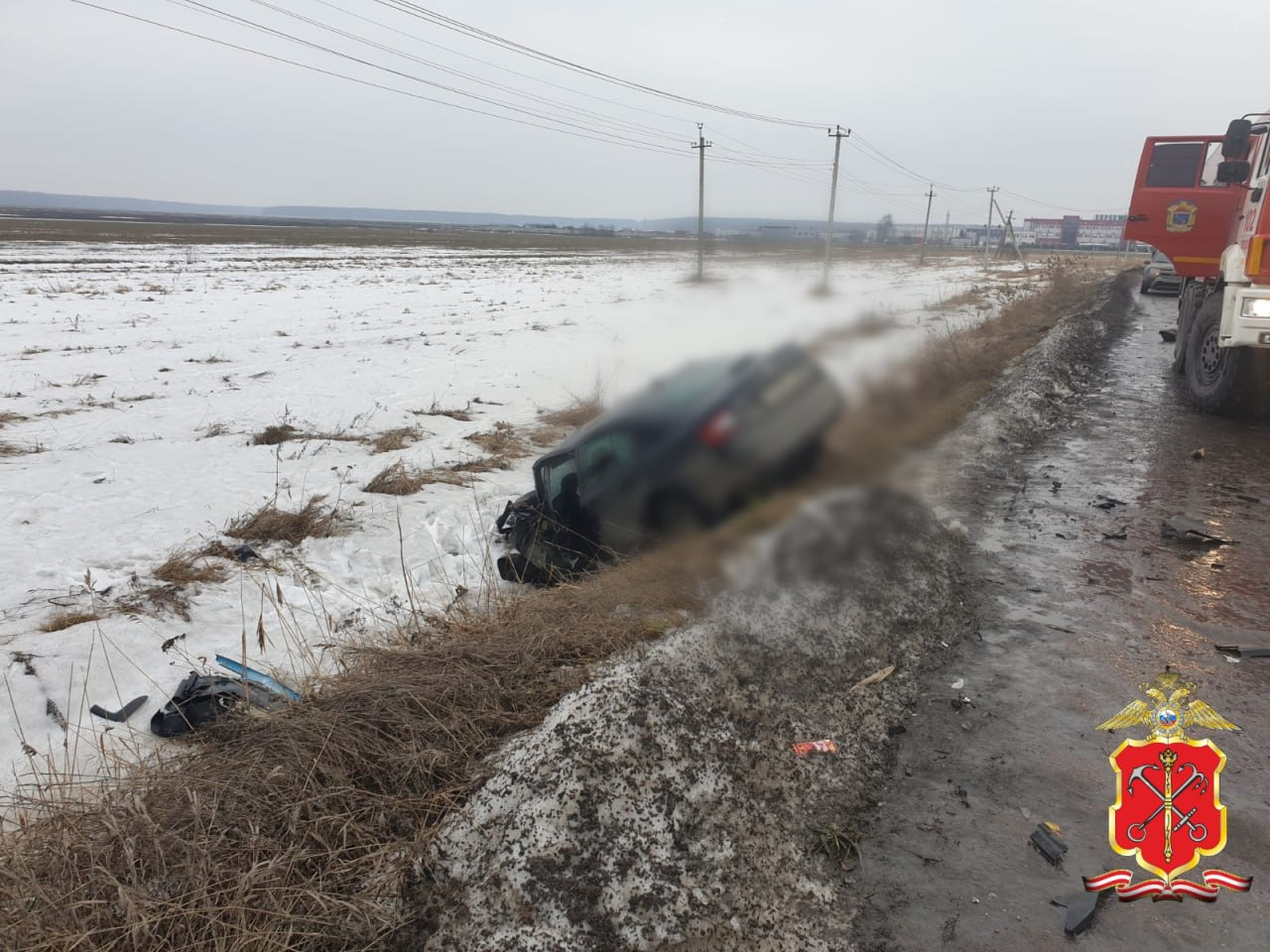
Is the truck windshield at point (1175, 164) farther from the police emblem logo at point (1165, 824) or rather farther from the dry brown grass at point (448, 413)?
the police emblem logo at point (1165, 824)

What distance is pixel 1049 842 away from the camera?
2.85 m

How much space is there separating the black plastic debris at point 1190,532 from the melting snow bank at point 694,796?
2782mm

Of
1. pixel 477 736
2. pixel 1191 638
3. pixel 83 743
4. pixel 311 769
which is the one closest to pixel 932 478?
pixel 1191 638

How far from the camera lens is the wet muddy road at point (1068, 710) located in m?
2.58

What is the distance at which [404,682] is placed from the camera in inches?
136

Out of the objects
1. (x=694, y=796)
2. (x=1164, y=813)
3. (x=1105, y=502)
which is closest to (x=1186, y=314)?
(x=1105, y=502)

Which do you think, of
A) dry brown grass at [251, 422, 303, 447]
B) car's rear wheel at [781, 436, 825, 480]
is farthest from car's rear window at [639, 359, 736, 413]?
dry brown grass at [251, 422, 303, 447]

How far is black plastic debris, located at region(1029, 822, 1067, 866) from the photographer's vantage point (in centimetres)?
280

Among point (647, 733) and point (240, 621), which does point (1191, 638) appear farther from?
point (240, 621)

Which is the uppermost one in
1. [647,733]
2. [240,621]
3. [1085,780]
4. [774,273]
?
[774,273]

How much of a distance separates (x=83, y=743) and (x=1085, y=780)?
4824mm

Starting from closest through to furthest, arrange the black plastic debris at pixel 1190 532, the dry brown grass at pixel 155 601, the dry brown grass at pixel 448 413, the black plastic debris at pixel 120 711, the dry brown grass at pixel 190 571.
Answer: the black plastic debris at pixel 120 711 → the dry brown grass at pixel 155 601 → the dry brown grass at pixel 190 571 → the black plastic debris at pixel 1190 532 → the dry brown grass at pixel 448 413

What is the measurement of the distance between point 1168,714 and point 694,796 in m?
2.37

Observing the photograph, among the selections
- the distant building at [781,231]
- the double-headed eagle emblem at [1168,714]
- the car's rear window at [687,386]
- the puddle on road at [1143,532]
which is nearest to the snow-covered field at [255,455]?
the car's rear window at [687,386]
